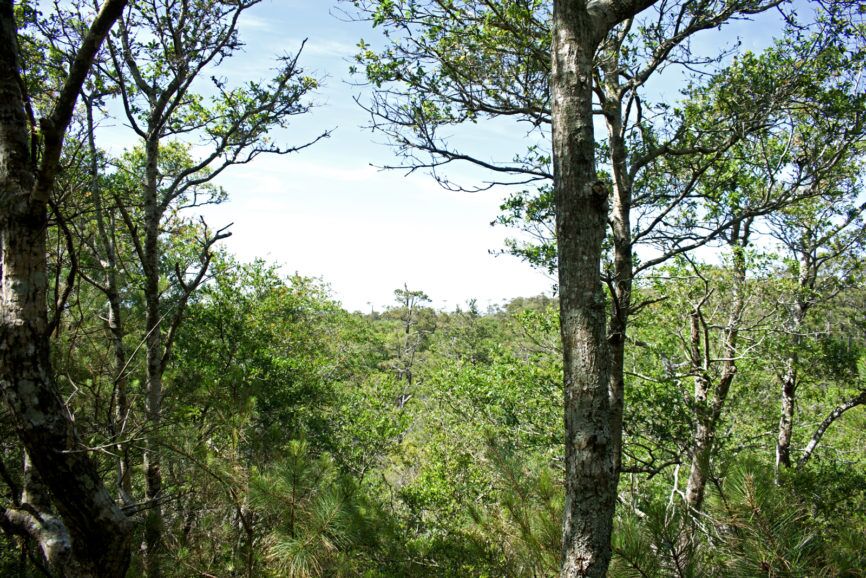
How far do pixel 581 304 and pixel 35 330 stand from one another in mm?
2298

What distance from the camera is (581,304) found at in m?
2.59

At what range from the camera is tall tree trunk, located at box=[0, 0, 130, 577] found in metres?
1.93

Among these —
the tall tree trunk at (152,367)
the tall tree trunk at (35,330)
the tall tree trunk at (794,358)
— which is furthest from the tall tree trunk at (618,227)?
the tall tree trunk at (794,358)

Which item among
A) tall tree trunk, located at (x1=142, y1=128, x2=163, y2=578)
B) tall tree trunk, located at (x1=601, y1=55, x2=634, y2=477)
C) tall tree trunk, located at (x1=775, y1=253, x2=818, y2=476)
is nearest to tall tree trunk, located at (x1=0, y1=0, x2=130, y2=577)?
tall tree trunk, located at (x1=142, y1=128, x2=163, y2=578)

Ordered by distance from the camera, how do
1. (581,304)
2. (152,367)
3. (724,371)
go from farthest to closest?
(724,371) < (152,367) < (581,304)

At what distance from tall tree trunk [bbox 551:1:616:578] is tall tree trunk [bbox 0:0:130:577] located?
1.98 m

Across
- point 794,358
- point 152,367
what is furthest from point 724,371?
point 152,367

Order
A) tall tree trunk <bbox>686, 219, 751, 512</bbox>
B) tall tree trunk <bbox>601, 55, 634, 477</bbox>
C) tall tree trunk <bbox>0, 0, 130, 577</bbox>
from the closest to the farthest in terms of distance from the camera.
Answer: tall tree trunk <bbox>0, 0, 130, 577</bbox> < tall tree trunk <bbox>601, 55, 634, 477</bbox> < tall tree trunk <bbox>686, 219, 751, 512</bbox>

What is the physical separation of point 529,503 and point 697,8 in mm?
4000

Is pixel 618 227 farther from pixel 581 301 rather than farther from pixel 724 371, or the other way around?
pixel 724 371

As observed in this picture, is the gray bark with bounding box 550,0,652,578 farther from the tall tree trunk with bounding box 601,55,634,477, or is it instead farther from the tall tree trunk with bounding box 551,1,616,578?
the tall tree trunk with bounding box 601,55,634,477

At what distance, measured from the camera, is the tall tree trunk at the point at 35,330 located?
193cm

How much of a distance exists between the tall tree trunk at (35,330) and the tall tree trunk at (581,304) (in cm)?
198

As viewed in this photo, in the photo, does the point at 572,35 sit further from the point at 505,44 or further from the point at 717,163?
the point at 717,163
